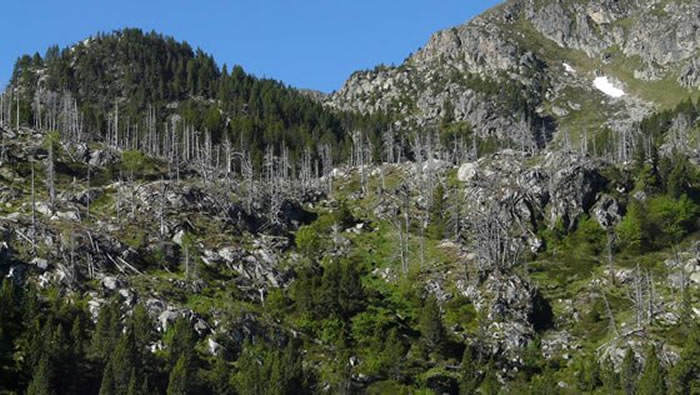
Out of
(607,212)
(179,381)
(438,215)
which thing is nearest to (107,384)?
(179,381)

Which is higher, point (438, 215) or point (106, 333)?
point (438, 215)

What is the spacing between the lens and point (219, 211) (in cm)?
13325

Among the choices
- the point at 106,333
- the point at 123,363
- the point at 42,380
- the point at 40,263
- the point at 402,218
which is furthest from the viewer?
the point at 402,218

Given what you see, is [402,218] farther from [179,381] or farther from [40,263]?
[179,381]

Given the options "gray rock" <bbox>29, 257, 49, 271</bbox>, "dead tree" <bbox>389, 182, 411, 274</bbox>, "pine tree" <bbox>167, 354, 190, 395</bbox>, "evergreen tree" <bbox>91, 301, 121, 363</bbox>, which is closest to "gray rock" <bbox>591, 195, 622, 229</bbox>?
"dead tree" <bbox>389, 182, 411, 274</bbox>

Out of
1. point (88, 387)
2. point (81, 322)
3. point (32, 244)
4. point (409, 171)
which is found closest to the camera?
point (88, 387)

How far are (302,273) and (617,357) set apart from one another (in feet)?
145

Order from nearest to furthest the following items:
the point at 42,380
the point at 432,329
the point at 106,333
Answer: the point at 42,380
the point at 106,333
the point at 432,329

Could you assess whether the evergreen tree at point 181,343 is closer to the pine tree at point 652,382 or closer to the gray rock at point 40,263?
the gray rock at point 40,263

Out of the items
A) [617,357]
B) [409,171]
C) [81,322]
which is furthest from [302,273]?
[409,171]

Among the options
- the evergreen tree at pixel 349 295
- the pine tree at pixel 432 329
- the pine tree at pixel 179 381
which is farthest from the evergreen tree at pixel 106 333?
the pine tree at pixel 432 329

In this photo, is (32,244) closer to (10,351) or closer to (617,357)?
(10,351)

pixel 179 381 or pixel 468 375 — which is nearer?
pixel 179 381

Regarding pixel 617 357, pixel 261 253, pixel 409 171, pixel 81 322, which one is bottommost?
pixel 617 357
